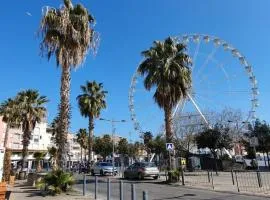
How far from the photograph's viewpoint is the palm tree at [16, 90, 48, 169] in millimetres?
41250

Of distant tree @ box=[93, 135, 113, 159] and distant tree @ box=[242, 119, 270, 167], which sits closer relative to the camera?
distant tree @ box=[242, 119, 270, 167]

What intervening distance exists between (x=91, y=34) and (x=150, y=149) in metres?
67.8

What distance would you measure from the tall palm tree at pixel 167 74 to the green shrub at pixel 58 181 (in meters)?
11.6

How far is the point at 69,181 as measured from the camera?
17.6 m

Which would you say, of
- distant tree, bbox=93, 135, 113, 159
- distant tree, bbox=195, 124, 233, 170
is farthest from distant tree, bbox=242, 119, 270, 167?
distant tree, bbox=93, 135, 113, 159

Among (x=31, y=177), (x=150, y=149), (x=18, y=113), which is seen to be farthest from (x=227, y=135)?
(x=150, y=149)

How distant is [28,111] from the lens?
4162 centimetres

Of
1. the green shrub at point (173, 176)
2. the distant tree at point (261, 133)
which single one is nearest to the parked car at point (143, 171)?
the green shrub at point (173, 176)

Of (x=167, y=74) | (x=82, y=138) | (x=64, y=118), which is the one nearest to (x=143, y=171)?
(x=167, y=74)

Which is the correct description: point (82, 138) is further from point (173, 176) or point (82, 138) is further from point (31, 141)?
point (173, 176)

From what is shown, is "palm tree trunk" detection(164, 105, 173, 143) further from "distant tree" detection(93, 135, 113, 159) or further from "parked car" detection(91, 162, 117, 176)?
"distant tree" detection(93, 135, 113, 159)

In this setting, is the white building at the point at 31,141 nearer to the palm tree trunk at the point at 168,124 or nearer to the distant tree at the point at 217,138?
the distant tree at the point at 217,138

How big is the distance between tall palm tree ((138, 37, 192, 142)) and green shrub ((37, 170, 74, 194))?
38.1 ft

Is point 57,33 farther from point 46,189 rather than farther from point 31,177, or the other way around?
point 31,177
